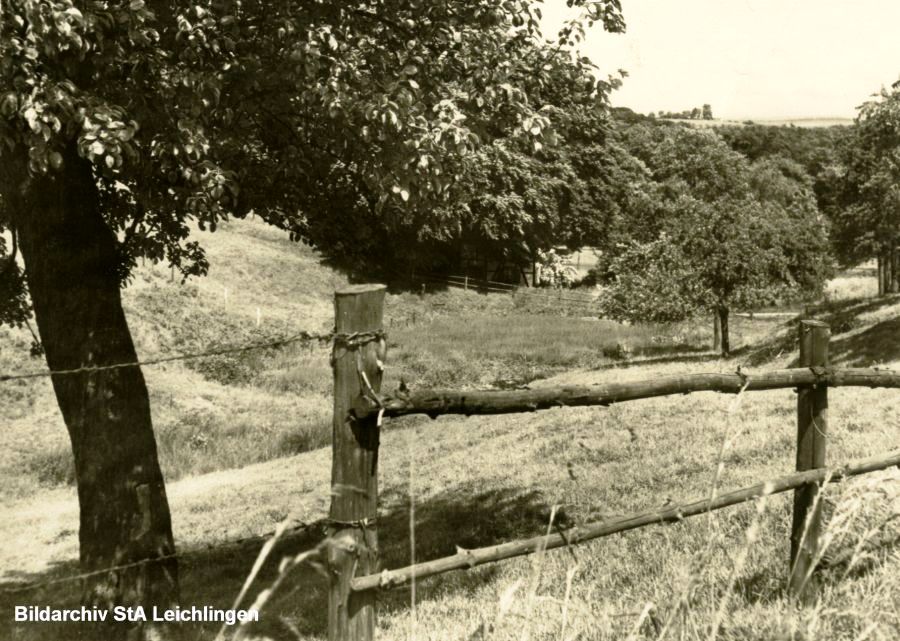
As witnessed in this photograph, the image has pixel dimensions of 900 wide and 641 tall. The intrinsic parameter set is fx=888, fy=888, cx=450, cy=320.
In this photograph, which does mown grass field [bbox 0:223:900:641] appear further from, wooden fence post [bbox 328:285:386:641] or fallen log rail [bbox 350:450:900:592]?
wooden fence post [bbox 328:285:386:641]

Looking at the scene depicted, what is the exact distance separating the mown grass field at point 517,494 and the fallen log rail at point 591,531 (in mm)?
148

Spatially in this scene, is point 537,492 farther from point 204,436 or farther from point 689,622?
point 204,436

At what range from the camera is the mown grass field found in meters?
4.63

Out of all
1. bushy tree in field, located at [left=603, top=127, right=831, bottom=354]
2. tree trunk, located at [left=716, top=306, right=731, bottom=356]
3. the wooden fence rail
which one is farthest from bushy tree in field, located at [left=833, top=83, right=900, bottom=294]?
the wooden fence rail

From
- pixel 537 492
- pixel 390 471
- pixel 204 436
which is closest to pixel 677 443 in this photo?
pixel 537 492

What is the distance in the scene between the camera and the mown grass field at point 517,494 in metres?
4.63

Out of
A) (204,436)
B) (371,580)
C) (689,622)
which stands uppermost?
(371,580)

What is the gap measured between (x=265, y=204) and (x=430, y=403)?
6185mm

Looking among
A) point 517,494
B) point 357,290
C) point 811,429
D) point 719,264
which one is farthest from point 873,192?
point 357,290

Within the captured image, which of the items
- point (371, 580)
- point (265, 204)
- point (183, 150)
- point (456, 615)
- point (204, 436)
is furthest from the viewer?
point (204, 436)

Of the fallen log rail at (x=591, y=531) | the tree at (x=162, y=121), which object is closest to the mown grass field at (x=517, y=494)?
the fallen log rail at (x=591, y=531)

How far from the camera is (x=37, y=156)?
5641 mm

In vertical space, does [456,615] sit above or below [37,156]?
below

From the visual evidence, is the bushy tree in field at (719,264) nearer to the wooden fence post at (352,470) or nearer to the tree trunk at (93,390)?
the tree trunk at (93,390)
